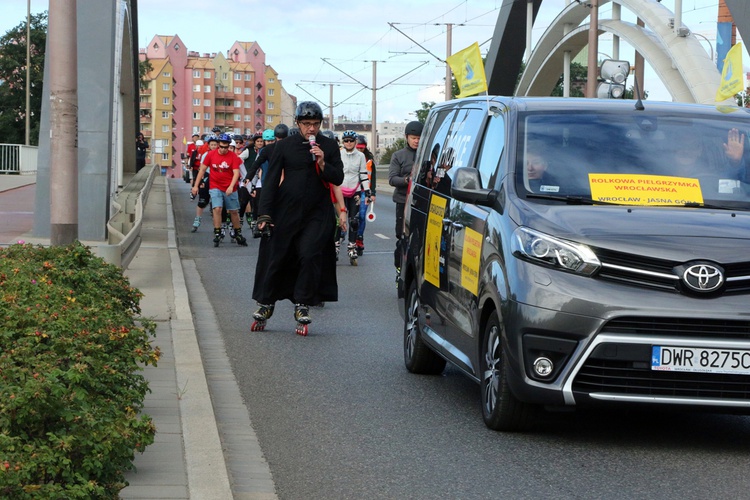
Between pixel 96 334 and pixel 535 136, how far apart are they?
266 centimetres

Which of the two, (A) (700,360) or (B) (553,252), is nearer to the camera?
(A) (700,360)

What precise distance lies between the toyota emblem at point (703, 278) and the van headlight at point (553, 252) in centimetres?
41

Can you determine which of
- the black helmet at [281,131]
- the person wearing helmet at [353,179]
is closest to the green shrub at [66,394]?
the person wearing helmet at [353,179]

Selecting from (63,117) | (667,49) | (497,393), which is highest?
(667,49)

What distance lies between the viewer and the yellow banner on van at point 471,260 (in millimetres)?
7352

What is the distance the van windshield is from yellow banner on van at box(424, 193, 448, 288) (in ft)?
3.23

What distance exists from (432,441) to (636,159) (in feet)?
6.19

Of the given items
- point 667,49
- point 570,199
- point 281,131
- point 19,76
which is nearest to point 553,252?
point 570,199

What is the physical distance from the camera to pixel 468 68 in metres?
13.4

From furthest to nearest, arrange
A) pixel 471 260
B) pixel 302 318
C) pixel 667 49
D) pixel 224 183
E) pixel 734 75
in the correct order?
pixel 667 49
pixel 224 183
pixel 734 75
pixel 302 318
pixel 471 260

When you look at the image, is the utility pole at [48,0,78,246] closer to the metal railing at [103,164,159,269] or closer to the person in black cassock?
the metal railing at [103,164,159,269]

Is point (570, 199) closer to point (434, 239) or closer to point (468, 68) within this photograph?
point (434, 239)

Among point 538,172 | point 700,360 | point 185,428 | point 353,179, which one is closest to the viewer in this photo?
point 700,360

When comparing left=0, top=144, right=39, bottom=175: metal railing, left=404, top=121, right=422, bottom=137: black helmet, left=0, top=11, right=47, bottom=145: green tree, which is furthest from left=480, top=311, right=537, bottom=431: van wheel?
left=0, top=11, right=47, bottom=145: green tree
